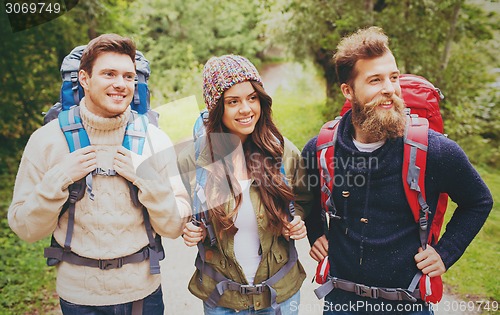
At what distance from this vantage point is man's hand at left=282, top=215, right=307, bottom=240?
8.82 feet

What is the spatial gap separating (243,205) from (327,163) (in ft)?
1.81

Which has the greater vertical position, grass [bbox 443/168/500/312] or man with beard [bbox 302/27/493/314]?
man with beard [bbox 302/27/493/314]

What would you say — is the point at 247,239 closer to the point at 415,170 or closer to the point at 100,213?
the point at 100,213

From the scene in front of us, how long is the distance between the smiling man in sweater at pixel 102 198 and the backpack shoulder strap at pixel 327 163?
897mm

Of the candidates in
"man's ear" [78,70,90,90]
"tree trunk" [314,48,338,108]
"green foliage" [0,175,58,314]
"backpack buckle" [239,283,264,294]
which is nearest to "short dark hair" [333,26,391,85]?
"backpack buckle" [239,283,264,294]

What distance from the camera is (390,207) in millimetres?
2525

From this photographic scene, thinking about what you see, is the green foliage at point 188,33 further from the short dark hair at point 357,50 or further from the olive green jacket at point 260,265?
the short dark hair at point 357,50

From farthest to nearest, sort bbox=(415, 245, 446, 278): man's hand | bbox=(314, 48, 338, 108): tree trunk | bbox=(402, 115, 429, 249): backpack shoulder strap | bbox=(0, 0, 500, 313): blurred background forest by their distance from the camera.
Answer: bbox=(314, 48, 338, 108): tree trunk
bbox=(0, 0, 500, 313): blurred background forest
bbox=(415, 245, 446, 278): man's hand
bbox=(402, 115, 429, 249): backpack shoulder strap

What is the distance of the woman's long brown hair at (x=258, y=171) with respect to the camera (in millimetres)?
2688

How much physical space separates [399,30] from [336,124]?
7.69 metres

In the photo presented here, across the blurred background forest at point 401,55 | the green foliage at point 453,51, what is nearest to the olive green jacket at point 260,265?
the blurred background forest at point 401,55

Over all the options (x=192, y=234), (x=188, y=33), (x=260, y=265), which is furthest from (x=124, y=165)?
(x=188, y=33)

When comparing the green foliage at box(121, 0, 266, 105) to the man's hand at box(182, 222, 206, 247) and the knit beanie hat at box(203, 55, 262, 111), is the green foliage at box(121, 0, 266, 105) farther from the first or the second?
the man's hand at box(182, 222, 206, 247)

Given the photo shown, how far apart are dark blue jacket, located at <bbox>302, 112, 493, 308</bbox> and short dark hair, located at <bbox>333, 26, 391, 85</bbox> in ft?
1.11
